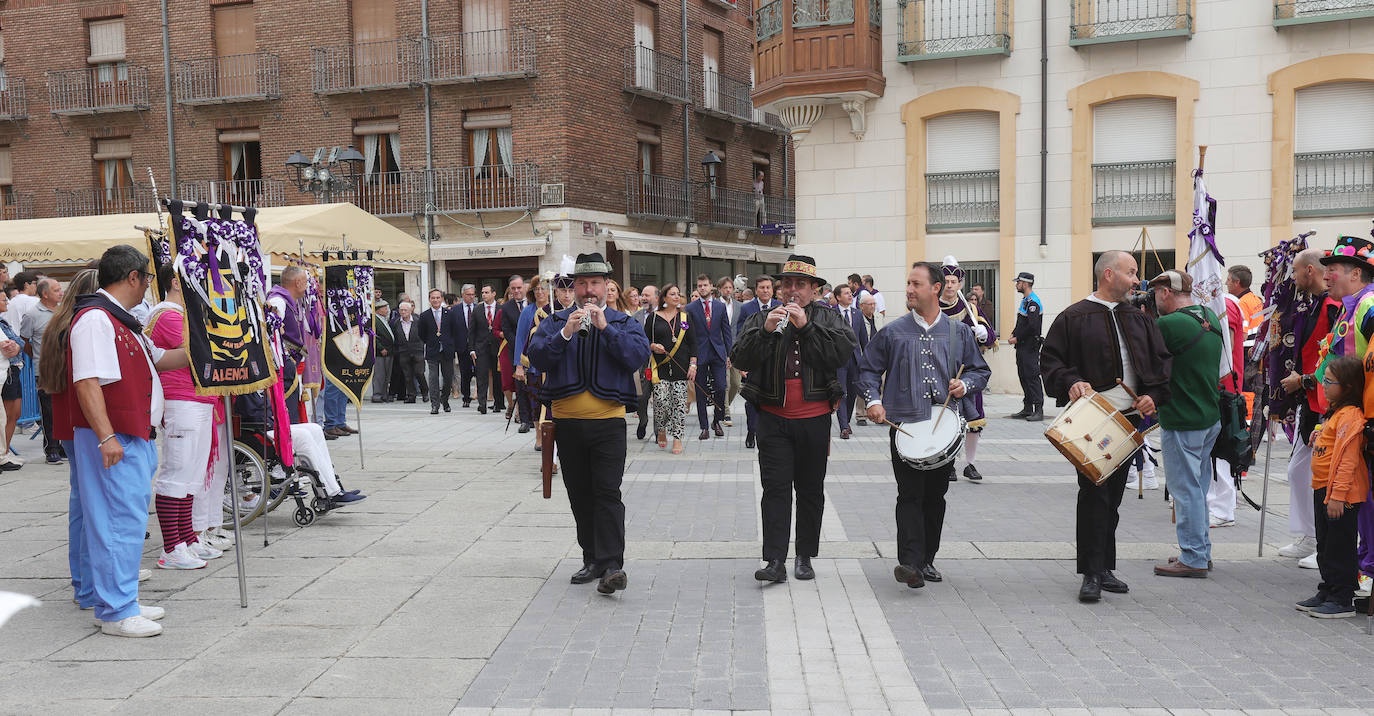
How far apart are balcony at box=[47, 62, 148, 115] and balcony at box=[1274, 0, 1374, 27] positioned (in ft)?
88.9

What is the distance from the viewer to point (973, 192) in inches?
794

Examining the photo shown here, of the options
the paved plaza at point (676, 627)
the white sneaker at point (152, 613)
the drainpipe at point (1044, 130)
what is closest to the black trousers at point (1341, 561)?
the paved plaza at point (676, 627)

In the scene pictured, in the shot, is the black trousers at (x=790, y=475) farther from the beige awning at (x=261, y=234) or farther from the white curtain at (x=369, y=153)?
the white curtain at (x=369, y=153)

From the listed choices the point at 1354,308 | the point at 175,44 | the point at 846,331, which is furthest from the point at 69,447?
the point at 175,44

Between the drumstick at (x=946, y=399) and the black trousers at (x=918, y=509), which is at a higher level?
the drumstick at (x=946, y=399)

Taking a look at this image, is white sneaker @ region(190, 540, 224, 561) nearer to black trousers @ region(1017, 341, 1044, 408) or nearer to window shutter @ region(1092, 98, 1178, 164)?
black trousers @ region(1017, 341, 1044, 408)

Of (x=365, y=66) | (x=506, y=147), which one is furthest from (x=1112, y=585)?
(x=365, y=66)

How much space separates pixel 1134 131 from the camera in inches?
762

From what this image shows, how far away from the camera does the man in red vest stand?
17.1 ft

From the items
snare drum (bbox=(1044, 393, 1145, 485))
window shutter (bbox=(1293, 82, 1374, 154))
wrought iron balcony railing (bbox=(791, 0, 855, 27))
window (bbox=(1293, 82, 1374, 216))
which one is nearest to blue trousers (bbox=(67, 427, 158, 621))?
snare drum (bbox=(1044, 393, 1145, 485))

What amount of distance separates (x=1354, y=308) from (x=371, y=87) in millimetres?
24957

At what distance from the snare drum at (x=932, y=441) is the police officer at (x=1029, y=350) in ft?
32.8

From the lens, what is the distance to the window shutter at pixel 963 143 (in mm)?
20047

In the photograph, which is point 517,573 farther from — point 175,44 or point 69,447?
point 175,44
